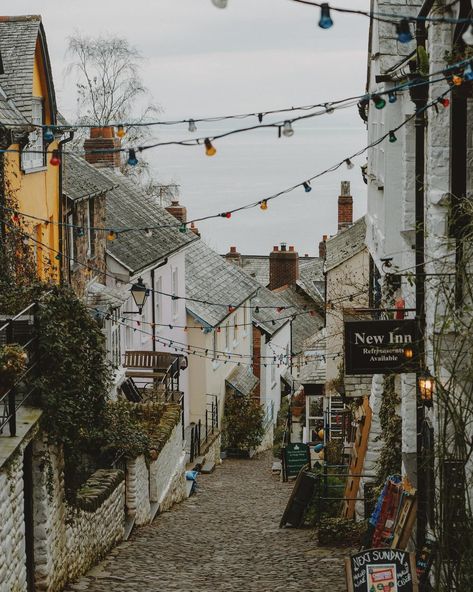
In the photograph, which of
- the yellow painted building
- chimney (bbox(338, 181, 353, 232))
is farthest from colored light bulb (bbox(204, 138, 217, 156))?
chimney (bbox(338, 181, 353, 232))

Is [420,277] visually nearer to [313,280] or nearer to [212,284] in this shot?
[212,284]

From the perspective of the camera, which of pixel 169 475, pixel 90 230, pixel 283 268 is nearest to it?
pixel 169 475

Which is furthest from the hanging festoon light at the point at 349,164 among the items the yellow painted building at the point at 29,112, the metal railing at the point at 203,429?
the metal railing at the point at 203,429

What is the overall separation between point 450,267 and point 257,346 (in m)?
34.9

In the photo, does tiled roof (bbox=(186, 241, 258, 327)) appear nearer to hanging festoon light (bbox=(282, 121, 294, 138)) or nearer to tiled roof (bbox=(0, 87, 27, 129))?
tiled roof (bbox=(0, 87, 27, 129))

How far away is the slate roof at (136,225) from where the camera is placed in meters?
28.0

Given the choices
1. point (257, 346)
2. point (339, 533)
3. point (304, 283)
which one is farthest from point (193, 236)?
point (339, 533)

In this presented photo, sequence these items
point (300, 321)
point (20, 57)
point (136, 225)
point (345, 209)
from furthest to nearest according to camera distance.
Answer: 1. point (300, 321)
2. point (345, 209)
3. point (136, 225)
4. point (20, 57)

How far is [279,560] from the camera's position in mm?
14734

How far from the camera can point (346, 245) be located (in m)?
30.6

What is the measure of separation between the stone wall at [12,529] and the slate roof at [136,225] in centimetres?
1661

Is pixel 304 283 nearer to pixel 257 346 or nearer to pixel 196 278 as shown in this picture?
pixel 257 346

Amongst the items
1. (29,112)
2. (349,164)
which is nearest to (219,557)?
(349,164)

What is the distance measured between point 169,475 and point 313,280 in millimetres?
31626
